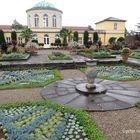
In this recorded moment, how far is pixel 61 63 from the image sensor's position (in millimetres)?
13312

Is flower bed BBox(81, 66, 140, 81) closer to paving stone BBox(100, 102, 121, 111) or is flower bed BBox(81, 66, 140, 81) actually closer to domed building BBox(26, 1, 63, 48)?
paving stone BBox(100, 102, 121, 111)

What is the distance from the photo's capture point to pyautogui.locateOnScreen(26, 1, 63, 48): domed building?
135ft

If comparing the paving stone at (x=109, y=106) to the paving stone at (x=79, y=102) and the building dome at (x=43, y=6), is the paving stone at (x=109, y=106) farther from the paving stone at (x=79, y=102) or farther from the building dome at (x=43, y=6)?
the building dome at (x=43, y=6)

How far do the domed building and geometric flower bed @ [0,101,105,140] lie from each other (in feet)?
119

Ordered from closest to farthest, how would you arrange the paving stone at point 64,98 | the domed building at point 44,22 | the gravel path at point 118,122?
1. the gravel path at point 118,122
2. the paving stone at point 64,98
3. the domed building at point 44,22

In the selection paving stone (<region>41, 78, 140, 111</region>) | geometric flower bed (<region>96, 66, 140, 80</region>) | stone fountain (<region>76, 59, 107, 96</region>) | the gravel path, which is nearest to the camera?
the gravel path

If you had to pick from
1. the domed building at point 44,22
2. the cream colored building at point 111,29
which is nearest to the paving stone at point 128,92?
the domed building at point 44,22

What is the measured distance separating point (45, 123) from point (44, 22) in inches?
1555

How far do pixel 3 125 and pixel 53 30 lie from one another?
3879cm

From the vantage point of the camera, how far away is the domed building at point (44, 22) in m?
41.0

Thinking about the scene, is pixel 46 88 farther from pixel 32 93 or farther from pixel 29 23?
pixel 29 23

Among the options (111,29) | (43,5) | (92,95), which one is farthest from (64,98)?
(111,29)

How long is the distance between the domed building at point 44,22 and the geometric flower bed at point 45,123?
119 feet

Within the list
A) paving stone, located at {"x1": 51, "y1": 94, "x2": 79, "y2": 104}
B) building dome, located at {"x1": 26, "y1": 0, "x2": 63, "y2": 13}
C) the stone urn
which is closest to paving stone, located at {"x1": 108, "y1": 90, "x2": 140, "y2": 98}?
the stone urn
